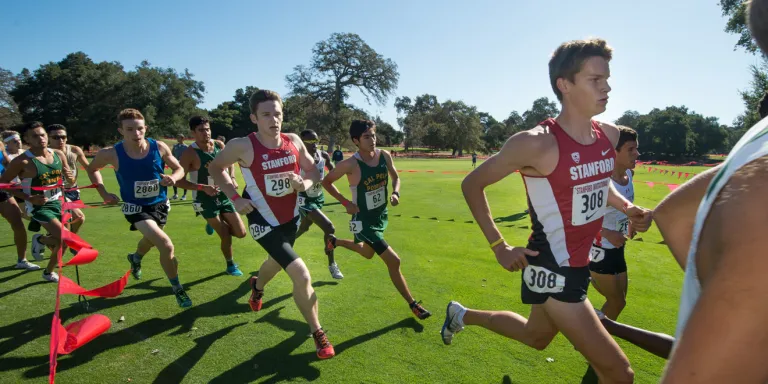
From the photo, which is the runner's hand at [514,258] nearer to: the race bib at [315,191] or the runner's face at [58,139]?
the race bib at [315,191]

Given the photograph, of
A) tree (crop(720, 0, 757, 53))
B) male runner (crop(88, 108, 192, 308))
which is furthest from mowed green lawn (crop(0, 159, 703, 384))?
tree (crop(720, 0, 757, 53))

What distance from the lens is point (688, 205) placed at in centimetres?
118

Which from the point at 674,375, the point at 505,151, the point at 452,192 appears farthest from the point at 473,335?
the point at 452,192

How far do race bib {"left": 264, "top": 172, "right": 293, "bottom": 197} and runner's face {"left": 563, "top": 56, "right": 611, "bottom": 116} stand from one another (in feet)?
9.44

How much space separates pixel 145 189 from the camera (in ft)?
17.3

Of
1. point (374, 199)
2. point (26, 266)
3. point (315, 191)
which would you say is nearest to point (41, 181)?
point (26, 266)

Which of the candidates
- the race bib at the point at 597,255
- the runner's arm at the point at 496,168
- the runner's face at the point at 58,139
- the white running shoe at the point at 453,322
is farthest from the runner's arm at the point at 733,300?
the runner's face at the point at 58,139

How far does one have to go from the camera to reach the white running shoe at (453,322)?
3504 mm

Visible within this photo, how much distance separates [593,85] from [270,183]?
123 inches

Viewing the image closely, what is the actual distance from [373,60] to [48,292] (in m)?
60.5

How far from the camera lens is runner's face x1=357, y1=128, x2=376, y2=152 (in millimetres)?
5262

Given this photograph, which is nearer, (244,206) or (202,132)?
(244,206)

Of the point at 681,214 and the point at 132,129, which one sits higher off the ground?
the point at 132,129

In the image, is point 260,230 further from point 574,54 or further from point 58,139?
point 58,139
